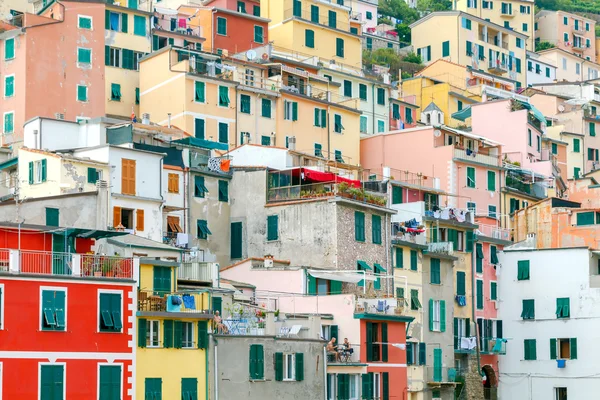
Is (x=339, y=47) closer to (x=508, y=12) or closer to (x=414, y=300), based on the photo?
(x=414, y=300)

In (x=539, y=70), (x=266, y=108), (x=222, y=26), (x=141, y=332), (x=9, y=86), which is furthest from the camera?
(x=539, y=70)

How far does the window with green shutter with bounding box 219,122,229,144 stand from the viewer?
263ft

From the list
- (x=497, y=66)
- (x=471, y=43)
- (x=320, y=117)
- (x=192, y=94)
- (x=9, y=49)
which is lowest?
(x=320, y=117)

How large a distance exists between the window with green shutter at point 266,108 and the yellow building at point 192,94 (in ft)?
7.07

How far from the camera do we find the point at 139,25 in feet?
283

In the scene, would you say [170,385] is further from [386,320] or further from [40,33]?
[40,33]

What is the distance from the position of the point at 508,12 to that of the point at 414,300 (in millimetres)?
78592

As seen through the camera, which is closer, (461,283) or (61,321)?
(61,321)

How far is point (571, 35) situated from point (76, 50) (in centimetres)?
8322

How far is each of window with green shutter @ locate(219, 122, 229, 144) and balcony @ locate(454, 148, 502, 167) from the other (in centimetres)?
1441

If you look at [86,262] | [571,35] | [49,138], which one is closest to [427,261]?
[49,138]

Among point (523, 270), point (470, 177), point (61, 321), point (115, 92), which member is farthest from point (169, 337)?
A: point (470, 177)

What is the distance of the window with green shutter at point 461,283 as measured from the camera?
7512cm

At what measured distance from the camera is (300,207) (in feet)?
219
